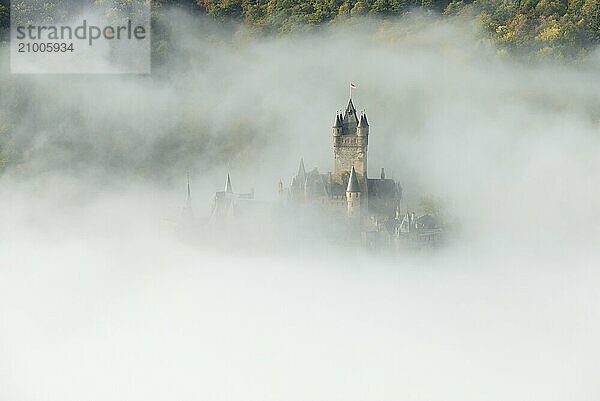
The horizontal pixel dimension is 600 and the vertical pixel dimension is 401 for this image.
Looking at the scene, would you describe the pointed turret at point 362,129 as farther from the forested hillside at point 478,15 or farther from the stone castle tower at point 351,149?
the forested hillside at point 478,15

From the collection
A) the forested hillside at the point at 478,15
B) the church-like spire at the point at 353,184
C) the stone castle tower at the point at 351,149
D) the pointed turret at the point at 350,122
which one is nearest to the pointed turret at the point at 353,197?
the church-like spire at the point at 353,184

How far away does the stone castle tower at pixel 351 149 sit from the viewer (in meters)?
55.0

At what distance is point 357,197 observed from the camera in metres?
54.5

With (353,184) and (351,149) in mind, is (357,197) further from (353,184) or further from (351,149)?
(351,149)

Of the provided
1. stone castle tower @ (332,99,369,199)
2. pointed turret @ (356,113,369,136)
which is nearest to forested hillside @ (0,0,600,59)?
pointed turret @ (356,113,369,136)

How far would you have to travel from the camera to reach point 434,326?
182 feet

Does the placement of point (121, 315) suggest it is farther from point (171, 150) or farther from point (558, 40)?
point (558, 40)

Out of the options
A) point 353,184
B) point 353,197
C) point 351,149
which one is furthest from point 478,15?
point 353,197

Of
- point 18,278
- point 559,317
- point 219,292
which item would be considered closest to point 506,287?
point 559,317

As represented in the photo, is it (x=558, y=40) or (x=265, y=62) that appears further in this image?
(x=265, y=62)

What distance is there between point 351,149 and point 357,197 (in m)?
1.54

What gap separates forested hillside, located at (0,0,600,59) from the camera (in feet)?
227

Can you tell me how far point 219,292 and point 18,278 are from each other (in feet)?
34.0

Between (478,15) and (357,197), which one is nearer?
(357,197)
